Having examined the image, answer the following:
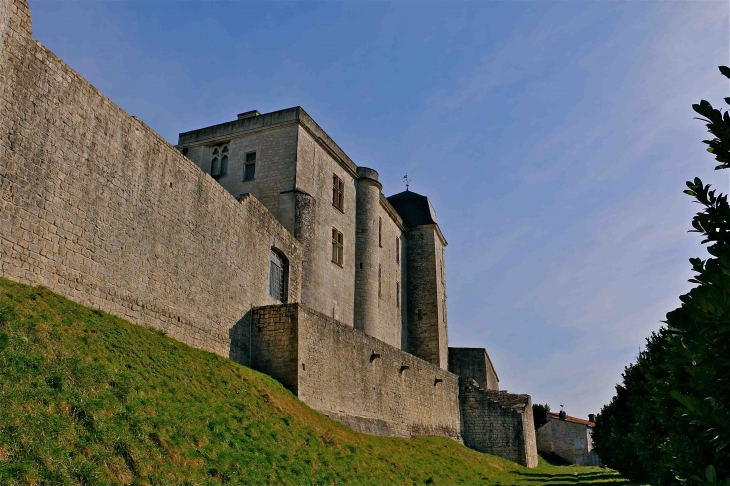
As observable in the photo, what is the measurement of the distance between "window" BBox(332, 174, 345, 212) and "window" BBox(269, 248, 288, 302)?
6.69m

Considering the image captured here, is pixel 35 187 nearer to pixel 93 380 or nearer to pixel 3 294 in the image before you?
pixel 3 294

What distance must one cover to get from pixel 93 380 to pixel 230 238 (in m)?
8.57

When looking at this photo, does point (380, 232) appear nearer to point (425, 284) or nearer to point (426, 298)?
point (425, 284)

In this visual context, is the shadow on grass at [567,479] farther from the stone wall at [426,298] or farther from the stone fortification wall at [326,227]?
the stone wall at [426,298]

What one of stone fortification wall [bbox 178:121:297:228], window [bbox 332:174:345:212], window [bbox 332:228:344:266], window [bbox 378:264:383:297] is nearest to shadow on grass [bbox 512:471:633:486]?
window [bbox 378:264:383:297]

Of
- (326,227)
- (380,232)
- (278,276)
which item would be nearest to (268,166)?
(326,227)

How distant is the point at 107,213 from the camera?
13.2 metres

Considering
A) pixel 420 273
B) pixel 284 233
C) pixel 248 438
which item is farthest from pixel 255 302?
pixel 420 273

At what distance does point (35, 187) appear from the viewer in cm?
1138

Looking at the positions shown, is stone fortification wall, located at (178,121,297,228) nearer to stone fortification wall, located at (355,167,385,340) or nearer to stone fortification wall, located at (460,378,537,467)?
stone fortification wall, located at (355,167,385,340)

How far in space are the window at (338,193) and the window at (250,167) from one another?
3859mm

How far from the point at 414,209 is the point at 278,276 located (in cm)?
1917

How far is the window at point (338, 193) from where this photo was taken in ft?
90.6

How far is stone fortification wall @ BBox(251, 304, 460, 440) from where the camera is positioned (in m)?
17.1
